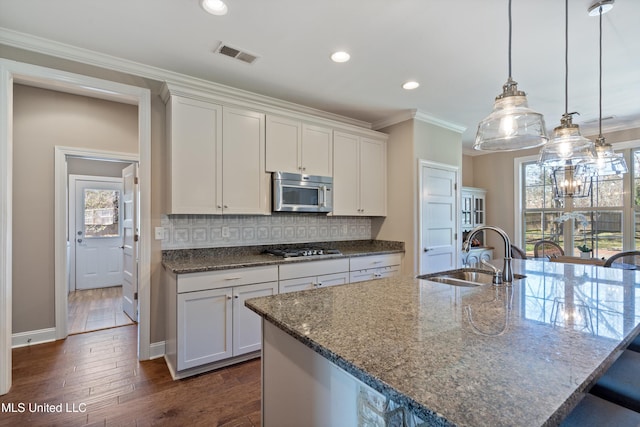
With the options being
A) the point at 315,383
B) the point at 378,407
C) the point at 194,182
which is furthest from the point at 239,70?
the point at 378,407

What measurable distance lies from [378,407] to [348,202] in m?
2.92

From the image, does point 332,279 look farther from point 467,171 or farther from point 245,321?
point 467,171

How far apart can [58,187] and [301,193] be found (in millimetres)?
2472

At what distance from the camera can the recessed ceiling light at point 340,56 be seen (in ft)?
8.01

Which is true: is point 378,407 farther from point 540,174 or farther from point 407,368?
point 540,174

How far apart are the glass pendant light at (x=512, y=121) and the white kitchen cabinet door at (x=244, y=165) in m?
1.98

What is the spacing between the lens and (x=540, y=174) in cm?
509

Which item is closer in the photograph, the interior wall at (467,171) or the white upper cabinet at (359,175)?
the white upper cabinet at (359,175)

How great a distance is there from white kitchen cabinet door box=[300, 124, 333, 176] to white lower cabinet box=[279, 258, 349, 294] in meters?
1.01

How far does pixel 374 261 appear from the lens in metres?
3.52

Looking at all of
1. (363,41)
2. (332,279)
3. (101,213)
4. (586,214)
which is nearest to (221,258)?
(332,279)

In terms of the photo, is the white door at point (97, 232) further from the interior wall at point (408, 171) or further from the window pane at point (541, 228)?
the window pane at point (541, 228)

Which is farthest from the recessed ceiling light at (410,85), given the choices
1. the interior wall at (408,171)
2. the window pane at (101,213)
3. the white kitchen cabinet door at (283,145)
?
the window pane at (101,213)

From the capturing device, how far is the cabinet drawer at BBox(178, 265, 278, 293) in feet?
7.78
